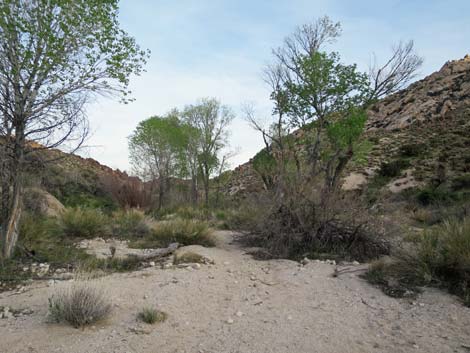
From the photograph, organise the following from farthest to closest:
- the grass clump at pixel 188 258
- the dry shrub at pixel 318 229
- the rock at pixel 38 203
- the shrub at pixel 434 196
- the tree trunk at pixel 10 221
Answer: the shrub at pixel 434 196
the rock at pixel 38 203
the dry shrub at pixel 318 229
the grass clump at pixel 188 258
the tree trunk at pixel 10 221

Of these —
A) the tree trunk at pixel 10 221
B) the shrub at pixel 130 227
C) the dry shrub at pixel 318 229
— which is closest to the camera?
the tree trunk at pixel 10 221

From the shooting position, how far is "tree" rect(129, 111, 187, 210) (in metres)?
19.4

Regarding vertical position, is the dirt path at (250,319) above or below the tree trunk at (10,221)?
below

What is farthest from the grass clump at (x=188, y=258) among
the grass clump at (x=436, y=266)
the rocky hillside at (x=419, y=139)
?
the rocky hillside at (x=419, y=139)

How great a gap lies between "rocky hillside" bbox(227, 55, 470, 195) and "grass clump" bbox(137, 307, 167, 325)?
489 inches

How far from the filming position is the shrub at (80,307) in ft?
10.3

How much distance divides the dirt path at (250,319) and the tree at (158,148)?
47.9ft

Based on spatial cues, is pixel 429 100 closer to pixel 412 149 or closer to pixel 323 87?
pixel 412 149

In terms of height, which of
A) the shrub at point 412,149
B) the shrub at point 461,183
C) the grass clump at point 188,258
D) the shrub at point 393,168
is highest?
the shrub at point 412,149

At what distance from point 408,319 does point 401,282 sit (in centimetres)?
108

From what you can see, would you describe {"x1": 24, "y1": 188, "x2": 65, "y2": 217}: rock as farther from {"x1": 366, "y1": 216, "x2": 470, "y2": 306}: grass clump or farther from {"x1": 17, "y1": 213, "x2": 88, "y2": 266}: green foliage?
{"x1": 366, "y1": 216, "x2": 470, "y2": 306}: grass clump

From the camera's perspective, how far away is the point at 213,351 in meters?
2.81

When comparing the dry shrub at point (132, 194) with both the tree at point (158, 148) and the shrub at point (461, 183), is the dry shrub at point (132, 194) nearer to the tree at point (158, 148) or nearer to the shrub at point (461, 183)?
the tree at point (158, 148)

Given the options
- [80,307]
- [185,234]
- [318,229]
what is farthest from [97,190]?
[80,307]
